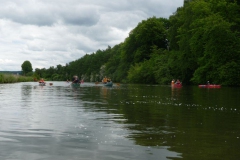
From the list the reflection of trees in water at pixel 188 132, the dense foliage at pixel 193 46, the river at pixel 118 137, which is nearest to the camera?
the river at pixel 118 137

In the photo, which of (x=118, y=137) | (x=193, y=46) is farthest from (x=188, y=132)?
(x=193, y=46)

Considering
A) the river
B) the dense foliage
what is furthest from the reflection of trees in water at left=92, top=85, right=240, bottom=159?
the dense foliage

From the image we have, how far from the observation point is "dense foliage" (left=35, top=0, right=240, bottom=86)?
55.0 meters

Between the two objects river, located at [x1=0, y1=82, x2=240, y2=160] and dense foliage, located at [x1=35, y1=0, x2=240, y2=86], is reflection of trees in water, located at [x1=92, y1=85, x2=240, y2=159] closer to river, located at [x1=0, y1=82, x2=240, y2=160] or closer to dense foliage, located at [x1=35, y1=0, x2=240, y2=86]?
river, located at [x1=0, y1=82, x2=240, y2=160]

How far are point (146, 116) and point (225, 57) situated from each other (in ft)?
146

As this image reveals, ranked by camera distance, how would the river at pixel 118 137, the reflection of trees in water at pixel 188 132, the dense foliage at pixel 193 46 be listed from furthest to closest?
the dense foliage at pixel 193 46, the reflection of trees in water at pixel 188 132, the river at pixel 118 137

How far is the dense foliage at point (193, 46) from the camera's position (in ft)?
180

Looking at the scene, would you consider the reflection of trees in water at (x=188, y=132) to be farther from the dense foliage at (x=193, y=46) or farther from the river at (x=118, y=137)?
the dense foliage at (x=193, y=46)

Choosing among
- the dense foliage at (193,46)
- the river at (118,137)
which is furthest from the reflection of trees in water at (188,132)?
the dense foliage at (193,46)

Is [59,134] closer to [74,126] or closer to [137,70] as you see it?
[74,126]

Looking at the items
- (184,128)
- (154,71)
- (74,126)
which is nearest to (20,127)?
(74,126)

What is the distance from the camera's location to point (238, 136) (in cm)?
984

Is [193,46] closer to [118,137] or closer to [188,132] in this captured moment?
[188,132]

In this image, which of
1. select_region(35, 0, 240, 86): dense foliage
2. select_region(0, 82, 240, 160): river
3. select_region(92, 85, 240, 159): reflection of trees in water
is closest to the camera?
select_region(0, 82, 240, 160): river
